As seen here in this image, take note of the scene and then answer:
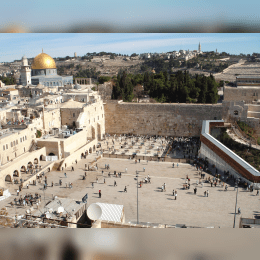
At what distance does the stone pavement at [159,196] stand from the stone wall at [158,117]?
17.4ft

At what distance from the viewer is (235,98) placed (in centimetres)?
1658

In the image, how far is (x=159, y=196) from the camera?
9.09 m

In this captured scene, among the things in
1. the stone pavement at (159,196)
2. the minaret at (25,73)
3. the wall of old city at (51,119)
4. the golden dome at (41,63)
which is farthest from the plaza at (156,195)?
the golden dome at (41,63)

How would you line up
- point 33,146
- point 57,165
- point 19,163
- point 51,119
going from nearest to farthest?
point 19,163, point 57,165, point 33,146, point 51,119

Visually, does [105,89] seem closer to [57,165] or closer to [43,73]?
[43,73]

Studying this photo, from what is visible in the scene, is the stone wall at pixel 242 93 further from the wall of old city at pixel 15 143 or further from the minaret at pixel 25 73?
the minaret at pixel 25 73

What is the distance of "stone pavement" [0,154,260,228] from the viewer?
7.56m

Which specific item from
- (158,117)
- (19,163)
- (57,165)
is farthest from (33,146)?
(158,117)

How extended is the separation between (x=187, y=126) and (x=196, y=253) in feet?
51.3

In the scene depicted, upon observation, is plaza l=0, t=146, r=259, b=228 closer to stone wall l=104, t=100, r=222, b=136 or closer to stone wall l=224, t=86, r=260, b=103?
stone wall l=104, t=100, r=222, b=136

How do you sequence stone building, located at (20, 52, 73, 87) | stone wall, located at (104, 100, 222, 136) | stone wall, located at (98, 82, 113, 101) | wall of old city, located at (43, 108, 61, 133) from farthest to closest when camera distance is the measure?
stone wall, located at (98, 82, 113, 101) < stone building, located at (20, 52, 73, 87) < stone wall, located at (104, 100, 222, 136) < wall of old city, located at (43, 108, 61, 133)

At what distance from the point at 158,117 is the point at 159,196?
8747 mm

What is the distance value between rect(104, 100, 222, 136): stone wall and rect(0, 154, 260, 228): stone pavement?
5.31m

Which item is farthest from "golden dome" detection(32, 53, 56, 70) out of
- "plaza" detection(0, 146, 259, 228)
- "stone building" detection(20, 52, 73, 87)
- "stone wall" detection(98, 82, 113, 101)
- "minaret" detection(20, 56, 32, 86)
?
"plaza" detection(0, 146, 259, 228)
